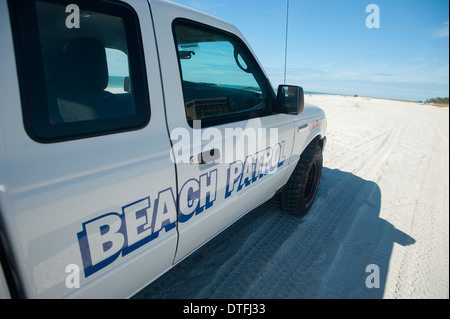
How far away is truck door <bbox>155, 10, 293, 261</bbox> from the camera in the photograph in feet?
4.14

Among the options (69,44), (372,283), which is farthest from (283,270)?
(69,44)

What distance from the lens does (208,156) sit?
136 centimetres

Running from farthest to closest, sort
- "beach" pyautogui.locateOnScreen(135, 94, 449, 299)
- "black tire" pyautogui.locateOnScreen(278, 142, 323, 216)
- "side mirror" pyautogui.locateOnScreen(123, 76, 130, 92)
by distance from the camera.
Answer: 1. "black tire" pyautogui.locateOnScreen(278, 142, 323, 216)
2. "beach" pyautogui.locateOnScreen(135, 94, 449, 299)
3. "side mirror" pyautogui.locateOnScreen(123, 76, 130, 92)

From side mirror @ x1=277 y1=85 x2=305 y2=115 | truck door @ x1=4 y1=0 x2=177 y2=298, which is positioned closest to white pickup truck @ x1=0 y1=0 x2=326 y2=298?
truck door @ x1=4 y1=0 x2=177 y2=298

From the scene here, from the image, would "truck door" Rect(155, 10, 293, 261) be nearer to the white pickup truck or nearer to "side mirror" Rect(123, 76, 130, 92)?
the white pickup truck

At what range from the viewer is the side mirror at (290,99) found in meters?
1.87

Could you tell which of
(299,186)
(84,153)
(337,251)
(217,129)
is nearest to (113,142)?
(84,153)

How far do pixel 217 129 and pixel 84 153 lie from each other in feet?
2.54

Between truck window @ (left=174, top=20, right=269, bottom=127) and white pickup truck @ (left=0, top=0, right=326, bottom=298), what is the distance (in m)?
0.01

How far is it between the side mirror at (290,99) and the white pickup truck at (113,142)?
24 centimetres

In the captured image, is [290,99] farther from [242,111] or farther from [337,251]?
[337,251]

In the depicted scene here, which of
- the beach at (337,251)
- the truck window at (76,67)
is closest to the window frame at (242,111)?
the truck window at (76,67)

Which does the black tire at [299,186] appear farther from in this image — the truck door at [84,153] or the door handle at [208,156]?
the truck door at [84,153]
